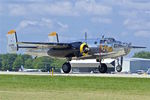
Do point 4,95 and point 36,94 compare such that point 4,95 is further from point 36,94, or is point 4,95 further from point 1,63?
point 1,63

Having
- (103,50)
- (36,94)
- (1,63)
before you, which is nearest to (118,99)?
(36,94)

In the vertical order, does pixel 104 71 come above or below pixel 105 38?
below

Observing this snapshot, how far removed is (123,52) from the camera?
57312 millimetres

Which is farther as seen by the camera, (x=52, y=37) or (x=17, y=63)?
(x=17, y=63)

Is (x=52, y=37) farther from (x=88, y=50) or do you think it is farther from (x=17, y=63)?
(x=17, y=63)

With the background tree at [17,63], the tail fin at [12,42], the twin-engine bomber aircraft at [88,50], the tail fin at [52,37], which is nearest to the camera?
the twin-engine bomber aircraft at [88,50]

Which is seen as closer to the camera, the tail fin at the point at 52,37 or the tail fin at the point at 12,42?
the tail fin at the point at 12,42

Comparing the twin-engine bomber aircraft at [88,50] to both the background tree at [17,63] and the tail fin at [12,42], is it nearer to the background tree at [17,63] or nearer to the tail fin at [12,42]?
the tail fin at [12,42]

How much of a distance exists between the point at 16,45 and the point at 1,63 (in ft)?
325

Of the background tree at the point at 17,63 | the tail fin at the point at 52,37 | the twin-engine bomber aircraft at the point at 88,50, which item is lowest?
the background tree at the point at 17,63

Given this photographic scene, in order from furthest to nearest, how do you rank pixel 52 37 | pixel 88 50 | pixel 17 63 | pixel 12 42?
pixel 17 63 < pixel 52 37 < pixel 12 42 < pixel 88 50

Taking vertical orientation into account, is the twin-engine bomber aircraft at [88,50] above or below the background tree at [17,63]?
above

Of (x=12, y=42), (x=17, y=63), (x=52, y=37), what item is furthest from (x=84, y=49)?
(x=17, y=63)

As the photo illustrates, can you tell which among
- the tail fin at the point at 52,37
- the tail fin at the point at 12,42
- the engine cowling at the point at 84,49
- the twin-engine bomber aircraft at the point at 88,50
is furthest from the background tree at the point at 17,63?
the engine cowling at the point at 84,49
